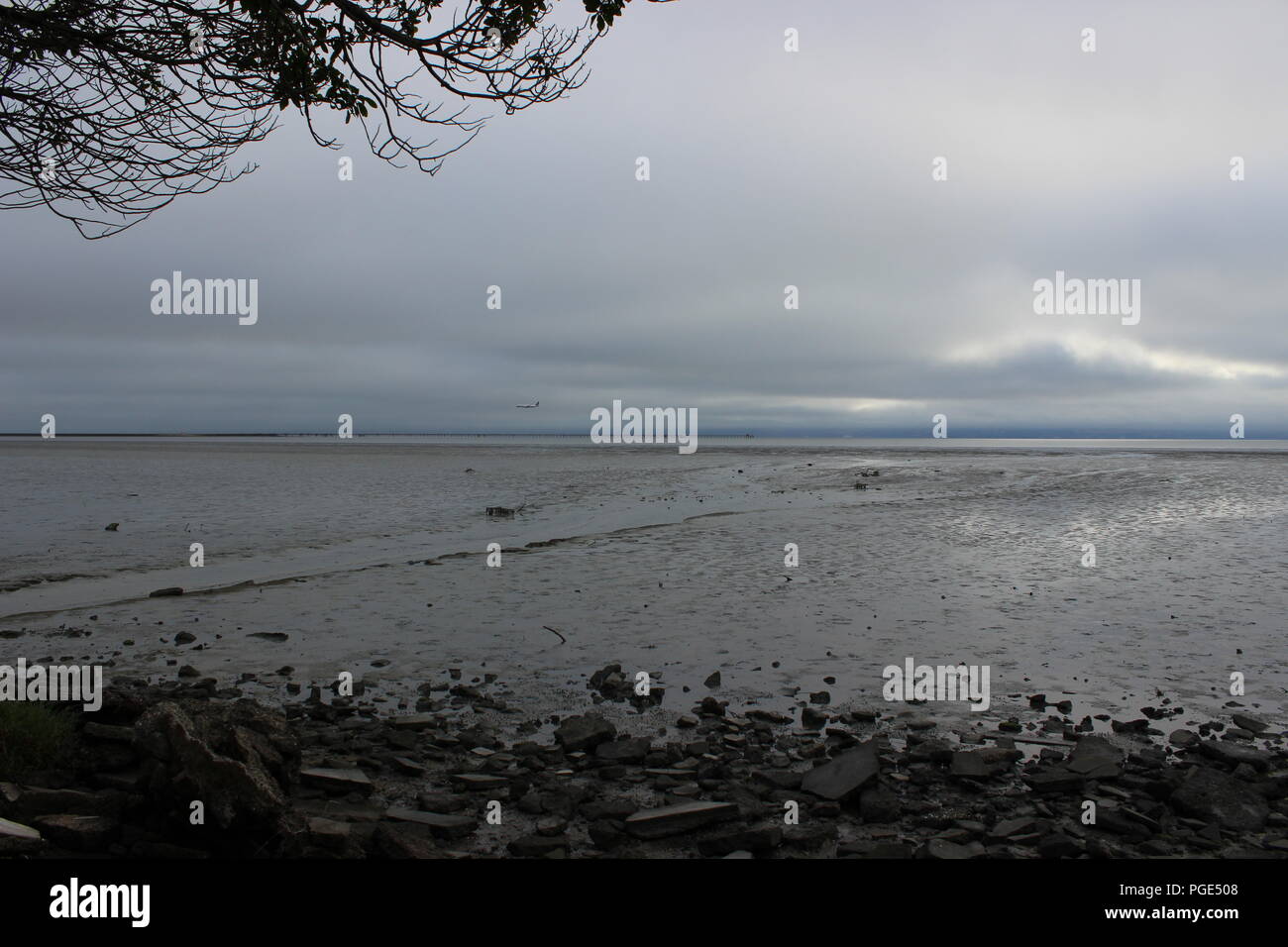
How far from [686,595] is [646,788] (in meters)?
7.86

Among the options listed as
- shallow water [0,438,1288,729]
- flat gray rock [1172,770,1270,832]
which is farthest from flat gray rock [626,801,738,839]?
flat gray rock [1172,770,1270,832]

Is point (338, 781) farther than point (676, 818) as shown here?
Yes

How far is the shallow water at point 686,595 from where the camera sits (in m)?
9.51

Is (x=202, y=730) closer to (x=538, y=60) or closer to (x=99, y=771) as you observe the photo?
(x=99, y=771)

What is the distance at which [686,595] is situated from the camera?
46.0ft

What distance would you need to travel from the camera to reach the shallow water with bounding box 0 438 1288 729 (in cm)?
951

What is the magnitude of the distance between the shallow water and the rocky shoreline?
39.1 inches

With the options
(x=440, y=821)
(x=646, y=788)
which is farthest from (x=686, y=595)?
(x=440, y=821)

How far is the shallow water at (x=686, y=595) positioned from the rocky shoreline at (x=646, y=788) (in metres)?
0.99

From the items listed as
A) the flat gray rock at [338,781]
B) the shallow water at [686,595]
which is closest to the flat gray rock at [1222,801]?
the shallow water at [686,595]

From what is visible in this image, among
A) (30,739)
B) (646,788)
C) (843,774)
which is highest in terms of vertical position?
(30,739)

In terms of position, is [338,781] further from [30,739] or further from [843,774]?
[843,774]
